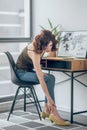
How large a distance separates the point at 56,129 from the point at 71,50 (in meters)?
1.18

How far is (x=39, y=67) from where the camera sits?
151 inches

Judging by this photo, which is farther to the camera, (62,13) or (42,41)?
(62,13)

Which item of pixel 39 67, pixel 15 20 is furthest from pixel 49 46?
pixel 15 20

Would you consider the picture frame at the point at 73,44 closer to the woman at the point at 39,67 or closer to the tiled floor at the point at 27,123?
the woman at the point at 39,67

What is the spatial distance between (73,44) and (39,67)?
807mm

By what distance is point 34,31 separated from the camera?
519 cm

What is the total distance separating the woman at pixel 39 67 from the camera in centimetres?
383

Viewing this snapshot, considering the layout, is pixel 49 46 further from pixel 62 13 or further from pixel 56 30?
pixel 62 13

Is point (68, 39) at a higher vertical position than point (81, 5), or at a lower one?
lower

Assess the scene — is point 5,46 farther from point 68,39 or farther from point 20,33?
point 68,39

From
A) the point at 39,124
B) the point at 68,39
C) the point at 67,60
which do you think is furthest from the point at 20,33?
the point at 39,124

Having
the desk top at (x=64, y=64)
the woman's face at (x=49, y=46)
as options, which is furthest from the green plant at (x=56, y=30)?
the woman's face at (x=49, y=46)

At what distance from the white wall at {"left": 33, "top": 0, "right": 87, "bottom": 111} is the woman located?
0.64 metres

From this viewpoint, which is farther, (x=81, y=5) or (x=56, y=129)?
(x=81, y=5)
